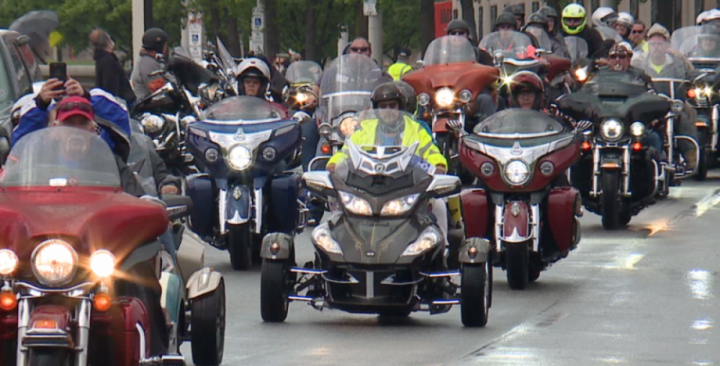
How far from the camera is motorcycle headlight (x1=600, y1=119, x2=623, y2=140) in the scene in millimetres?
18781

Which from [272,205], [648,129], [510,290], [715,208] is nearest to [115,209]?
[510,290]

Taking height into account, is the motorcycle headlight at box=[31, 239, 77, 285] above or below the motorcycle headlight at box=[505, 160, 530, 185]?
above

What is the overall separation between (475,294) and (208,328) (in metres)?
2.67

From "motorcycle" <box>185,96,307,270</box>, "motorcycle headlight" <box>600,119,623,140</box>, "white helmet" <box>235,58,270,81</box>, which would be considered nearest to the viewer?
"motorcycle" <box>185,96,307,270</box>

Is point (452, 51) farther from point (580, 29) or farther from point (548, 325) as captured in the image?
point (548, 325)

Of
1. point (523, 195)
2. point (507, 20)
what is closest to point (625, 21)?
point (507, 20)

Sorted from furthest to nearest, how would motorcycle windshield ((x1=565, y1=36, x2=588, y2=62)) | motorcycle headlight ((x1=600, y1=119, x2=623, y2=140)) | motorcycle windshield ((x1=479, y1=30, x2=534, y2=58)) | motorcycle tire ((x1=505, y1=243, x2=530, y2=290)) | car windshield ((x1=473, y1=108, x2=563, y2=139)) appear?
motorcycle windshield ((x1=565, y1=36, x2=588, y2=62))
motorcycle windshield ((x1=479, y1=30, x2=534, y2=58))
motorcycle headlight ((x1=600, y1=119, x2=623, y2=140))
car windshield ((x1=473, y1=108, x2=563, y2=139))
motorcycle tire ((x1=505, y1=243, x2=530, y2=290))

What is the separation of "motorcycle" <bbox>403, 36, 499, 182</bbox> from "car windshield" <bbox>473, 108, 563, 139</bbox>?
5.99m

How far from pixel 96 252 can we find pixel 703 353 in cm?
435

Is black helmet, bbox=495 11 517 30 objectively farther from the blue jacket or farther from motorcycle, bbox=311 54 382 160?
the blue jacket

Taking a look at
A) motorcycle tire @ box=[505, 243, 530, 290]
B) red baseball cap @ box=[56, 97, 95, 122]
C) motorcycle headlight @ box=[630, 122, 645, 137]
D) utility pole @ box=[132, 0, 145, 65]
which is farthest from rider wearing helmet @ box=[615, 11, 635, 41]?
red baseball cap @ box=[56, 97, 95, 122]

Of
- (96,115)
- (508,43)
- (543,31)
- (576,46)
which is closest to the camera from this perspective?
(96,115)

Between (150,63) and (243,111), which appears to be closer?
(243,111)

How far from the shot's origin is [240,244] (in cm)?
1498
